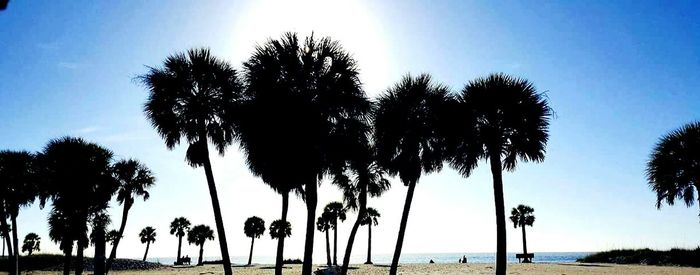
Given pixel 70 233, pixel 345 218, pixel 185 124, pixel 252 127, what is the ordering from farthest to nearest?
pixel 345 218, pixel 70 233, pixel 185 124, pixel 252 127

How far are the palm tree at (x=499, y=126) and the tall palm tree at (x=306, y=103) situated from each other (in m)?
4.06

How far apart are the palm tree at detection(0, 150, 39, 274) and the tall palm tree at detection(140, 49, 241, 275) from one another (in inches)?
711

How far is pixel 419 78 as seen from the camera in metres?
21.7

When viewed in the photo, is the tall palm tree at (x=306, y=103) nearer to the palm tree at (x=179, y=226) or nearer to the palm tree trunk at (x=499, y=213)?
the palm tree trunk at (x=499, y=213)

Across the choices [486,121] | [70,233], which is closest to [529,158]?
[486,121]

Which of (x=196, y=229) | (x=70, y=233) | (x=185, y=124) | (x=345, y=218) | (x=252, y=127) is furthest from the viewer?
(x=196, y=229)

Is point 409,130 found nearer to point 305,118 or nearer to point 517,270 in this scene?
point 305,118

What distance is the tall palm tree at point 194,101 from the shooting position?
1914 centimetres

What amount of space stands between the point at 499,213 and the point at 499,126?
3285mm

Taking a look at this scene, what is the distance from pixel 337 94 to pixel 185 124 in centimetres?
639

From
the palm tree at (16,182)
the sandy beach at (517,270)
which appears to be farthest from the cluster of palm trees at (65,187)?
the sandy beach at (517,270)

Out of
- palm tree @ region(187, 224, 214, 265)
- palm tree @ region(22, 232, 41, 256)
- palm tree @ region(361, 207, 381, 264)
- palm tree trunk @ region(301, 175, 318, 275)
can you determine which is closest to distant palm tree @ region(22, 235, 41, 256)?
palm tree @ region(22, 232, 41, 256)

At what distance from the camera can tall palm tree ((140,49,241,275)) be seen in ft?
62.8

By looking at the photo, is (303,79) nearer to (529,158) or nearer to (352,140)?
(352,140)
